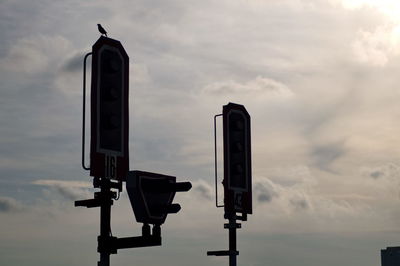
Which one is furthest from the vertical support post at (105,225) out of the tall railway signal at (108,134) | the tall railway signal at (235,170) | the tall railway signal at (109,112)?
the tall railway signal at (235,170)

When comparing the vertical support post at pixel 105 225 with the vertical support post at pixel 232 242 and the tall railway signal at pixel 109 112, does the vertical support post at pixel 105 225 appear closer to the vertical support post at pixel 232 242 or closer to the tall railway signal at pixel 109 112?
the tall railway signal at pixel 109 112

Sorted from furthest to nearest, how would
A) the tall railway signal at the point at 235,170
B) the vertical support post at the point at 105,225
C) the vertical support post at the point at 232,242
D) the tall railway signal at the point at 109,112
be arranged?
the tall railway signal at the point at 235,170 < the vertical support post at the point at 232,242 < the tall railway signal at the point at 109,112 < the vertical support post at the point at 105,225

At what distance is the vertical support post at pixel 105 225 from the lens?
46.8ft

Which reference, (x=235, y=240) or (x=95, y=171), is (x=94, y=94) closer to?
(x=95, y=171)

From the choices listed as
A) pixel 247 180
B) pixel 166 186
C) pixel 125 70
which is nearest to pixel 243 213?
pixel 247 180

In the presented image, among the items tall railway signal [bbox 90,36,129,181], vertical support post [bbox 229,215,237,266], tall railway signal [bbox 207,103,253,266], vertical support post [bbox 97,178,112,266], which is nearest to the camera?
vertical support post [bbox 97,178,112,266]

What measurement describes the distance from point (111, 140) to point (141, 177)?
8.55 ft

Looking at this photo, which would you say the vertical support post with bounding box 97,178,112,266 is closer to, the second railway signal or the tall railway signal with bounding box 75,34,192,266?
the tall railway signal with bounding box 75,34,192,266

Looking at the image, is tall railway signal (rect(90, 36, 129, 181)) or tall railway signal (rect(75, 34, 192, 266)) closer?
tall railway signal (rect(75, 34, 192, 266))

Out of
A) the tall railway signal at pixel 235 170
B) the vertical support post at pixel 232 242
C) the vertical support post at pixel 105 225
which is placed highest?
the tall railway signal at pixel 235 170

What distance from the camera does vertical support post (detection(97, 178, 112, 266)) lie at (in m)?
14.3

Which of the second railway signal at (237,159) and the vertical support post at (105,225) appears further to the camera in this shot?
the second railway signal at (237,159)

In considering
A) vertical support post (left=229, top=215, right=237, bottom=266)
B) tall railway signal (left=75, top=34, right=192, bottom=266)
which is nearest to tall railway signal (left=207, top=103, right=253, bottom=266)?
vertical support post (left=229, top=215, right=237, bottom=266)

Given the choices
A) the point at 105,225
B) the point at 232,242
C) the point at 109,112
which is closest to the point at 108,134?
the point at 109,112
